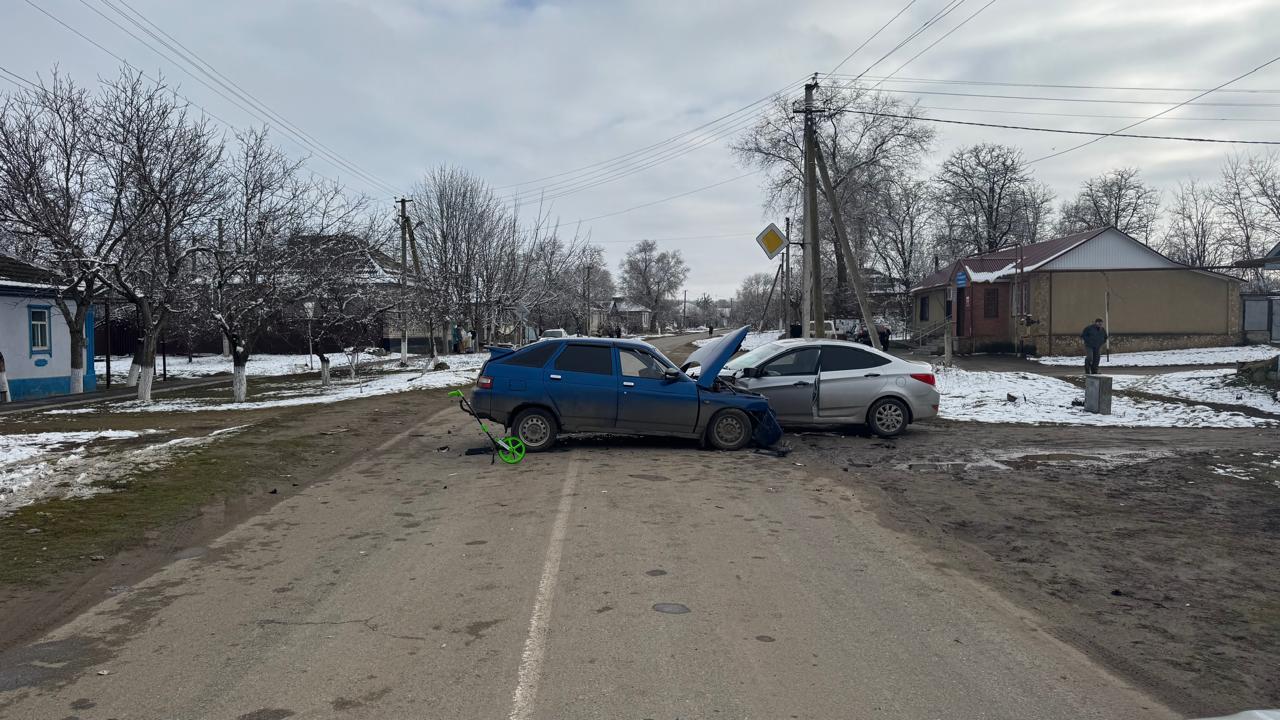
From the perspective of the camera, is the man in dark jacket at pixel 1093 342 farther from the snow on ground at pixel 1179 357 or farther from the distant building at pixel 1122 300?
the distant building at pixel 1122 300

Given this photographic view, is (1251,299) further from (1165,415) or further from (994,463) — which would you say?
(994,463)

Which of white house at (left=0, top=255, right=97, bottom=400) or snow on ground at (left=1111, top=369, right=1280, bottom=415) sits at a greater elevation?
white house at (left=0, top=255, right=97, bottom=400)

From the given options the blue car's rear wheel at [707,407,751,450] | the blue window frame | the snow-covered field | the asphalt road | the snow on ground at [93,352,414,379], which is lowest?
the asphalt road

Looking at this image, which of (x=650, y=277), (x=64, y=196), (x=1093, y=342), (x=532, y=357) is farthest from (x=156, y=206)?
(x=650, y=277)

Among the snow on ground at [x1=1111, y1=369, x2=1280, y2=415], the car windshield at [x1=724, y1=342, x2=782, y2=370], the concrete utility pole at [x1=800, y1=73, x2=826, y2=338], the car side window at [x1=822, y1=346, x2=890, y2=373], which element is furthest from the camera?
the concrete utility pole at [x1=800, y1=73, x2=826, y2=338]

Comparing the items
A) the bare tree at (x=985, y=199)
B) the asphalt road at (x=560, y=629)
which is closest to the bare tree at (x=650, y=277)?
the bare tree at (x=985, y=199)

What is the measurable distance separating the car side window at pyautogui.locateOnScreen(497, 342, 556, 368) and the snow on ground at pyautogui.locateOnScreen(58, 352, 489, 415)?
9.55 metres

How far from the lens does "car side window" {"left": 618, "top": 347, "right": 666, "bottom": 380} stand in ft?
37.7

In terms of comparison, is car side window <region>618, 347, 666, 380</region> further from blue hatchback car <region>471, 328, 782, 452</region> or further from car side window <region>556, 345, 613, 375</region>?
car side window <region>556, 345, 613, 375</region>

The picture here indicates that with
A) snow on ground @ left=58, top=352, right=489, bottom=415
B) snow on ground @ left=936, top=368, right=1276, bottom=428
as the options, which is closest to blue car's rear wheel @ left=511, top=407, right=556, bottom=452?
snow on ground @ left=936, top=368, right=1276, bottom=428

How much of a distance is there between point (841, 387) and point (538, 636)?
9151mm

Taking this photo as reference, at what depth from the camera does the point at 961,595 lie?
5578 millimetres

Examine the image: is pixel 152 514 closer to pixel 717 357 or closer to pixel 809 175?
pixel 717 357

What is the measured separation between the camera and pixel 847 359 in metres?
13.0
